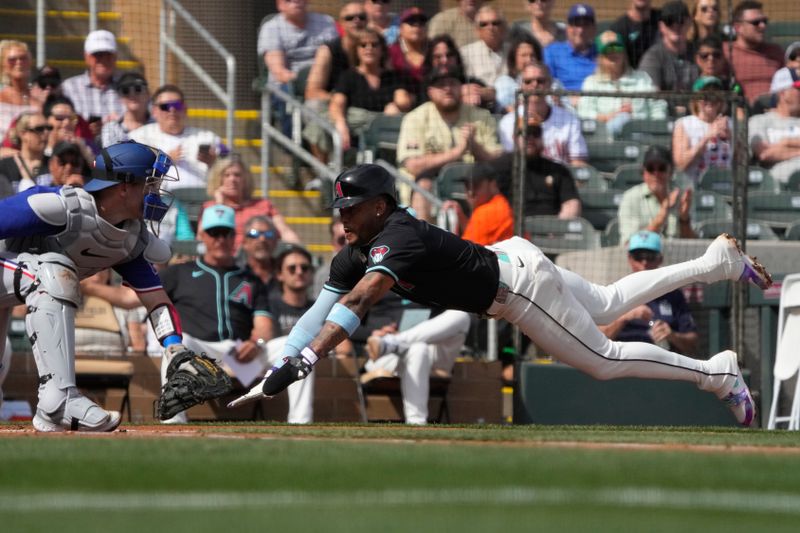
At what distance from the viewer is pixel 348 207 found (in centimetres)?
750

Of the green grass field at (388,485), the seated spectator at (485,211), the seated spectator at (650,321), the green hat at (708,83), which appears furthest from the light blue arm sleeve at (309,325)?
the green hat at (708,83)

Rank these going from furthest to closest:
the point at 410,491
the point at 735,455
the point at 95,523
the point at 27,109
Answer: the point at 27,109
the point at 735,455
the point at 410,491
the point at 95,523

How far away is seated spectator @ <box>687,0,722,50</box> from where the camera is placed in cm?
1464

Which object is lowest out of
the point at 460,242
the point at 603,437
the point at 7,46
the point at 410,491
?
the point at 603,437

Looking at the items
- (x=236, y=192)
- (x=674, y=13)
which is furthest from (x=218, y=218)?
(x=674, y=13)

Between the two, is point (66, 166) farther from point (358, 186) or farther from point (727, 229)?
point (727, 229)

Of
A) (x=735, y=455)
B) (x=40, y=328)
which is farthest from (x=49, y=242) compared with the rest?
(x=735, y=455)

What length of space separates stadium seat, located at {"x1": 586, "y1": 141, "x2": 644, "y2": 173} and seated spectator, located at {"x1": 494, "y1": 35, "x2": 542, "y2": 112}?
115 cm

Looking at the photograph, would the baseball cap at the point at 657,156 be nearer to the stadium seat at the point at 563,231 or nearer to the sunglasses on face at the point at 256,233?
the stadium seat at the point at 563,231

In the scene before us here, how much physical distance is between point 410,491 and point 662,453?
66.0 inches

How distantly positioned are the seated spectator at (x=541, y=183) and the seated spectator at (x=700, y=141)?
1.19 meters

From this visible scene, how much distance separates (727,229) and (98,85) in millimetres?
6370

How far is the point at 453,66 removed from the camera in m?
13.8

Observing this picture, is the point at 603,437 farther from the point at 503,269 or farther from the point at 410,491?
the point at 410,491
